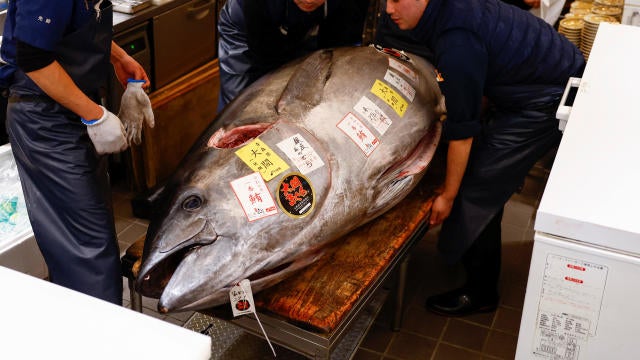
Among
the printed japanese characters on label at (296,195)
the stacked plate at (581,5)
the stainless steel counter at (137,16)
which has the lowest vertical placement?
the stainless steel counter at (137,16)

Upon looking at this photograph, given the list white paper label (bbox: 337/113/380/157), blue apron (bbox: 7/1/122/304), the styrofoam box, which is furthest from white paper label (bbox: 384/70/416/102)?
the styrofoam box

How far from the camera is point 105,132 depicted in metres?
2.52

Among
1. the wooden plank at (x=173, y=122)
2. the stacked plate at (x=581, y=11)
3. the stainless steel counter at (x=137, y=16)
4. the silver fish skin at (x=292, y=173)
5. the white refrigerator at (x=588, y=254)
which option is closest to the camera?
the white refrigerator at (x=588, y=254)

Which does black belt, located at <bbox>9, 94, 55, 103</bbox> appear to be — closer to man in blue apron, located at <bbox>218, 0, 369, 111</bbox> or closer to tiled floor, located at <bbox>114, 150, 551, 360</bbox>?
man in blue apron, located at <bbox>218, 0, 369, 111</bbox>

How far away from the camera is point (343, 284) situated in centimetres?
238

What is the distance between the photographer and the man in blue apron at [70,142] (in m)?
2.38

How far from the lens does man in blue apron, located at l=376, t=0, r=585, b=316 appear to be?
2.55 metres

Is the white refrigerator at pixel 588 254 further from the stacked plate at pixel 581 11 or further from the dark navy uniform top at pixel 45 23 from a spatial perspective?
the stacked plate at pixel 581 11

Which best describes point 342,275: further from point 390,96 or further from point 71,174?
point 71,174

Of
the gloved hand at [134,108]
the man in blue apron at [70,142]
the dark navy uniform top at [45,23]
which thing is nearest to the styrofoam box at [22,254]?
the man in blue apron at [70,142]

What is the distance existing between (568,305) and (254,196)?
38.0 inches

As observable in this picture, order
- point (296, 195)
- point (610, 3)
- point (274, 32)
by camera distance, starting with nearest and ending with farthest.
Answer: point (296, 195) → point (274, 32) → point (610, 3)

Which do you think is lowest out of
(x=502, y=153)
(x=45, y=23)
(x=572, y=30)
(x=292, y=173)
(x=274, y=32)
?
(x=502, y=153)

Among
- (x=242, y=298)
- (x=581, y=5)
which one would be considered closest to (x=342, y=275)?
(x=242, y=298)
